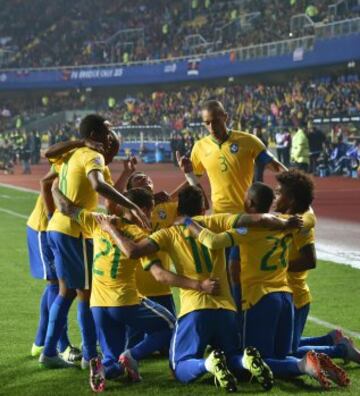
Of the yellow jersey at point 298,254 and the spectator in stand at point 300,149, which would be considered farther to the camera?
the spectator in stand at point 300,149

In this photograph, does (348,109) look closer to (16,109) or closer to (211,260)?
(211,260)

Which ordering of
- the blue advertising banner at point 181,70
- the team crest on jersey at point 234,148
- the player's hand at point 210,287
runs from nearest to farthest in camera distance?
the player's hand at point 210,287 → the team crest on jersey at point 234,148 → the blue advertising banner at point 181,70

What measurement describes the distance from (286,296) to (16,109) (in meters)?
66.9

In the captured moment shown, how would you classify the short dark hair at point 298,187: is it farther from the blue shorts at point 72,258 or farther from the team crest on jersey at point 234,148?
the team crest on jersey at point 234,148

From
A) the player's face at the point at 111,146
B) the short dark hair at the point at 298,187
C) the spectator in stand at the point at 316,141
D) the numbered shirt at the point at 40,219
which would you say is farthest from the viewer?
the spectator in stand at the point at 316,141

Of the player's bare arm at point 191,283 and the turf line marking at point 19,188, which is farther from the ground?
the player's bare arm at point 191,283

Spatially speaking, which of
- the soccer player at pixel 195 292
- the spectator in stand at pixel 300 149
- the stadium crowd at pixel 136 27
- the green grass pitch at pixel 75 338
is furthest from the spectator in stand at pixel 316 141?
the soccer player at pixel 195 292

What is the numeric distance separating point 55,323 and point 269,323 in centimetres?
163

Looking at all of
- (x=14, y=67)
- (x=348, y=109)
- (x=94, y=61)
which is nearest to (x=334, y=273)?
(x=348, y=109)

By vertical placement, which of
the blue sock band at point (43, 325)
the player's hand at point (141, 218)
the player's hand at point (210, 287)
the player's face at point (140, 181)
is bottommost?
the blue sock band at point (43, 325)

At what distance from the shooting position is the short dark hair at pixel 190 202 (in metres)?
6.43

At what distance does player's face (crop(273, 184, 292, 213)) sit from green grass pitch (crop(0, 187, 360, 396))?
116 centimetres

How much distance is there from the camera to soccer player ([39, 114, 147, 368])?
7172mm

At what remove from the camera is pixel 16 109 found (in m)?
72.0
